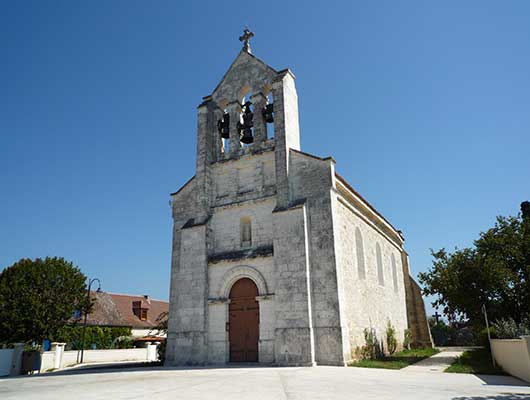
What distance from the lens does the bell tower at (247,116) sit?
16641 millimetres

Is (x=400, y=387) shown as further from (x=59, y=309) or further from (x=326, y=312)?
(x=59, y=309)

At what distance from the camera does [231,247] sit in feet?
54.3

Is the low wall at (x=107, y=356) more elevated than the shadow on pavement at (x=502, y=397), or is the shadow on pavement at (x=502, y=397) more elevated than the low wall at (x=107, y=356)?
the shadow on pavement at (x=502, y=397)

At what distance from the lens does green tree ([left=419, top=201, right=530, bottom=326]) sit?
15547 millimetres

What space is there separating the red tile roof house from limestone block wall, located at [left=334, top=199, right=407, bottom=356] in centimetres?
1846

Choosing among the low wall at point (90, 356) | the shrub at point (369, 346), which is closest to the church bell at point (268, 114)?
the shrub at point (369, 346)

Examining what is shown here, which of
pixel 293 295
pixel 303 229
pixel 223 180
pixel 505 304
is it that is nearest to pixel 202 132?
pixel 223 180

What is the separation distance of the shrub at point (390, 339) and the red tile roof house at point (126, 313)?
62.0 ft

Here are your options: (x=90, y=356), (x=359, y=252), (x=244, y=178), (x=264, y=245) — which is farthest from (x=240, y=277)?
(x=90, y=356)

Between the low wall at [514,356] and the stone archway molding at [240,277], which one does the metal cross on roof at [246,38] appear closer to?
the stone archway molding at [240,277]

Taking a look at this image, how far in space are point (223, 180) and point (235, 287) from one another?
190 inches

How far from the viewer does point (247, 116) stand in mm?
18109

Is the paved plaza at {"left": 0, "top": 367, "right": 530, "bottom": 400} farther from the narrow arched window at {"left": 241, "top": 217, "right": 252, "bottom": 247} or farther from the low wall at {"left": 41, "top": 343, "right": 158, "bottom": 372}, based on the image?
the low wall at {"left": 41, "top": 343, "right": 158, "bottom": 372}

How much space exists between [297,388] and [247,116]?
12.6 meters
